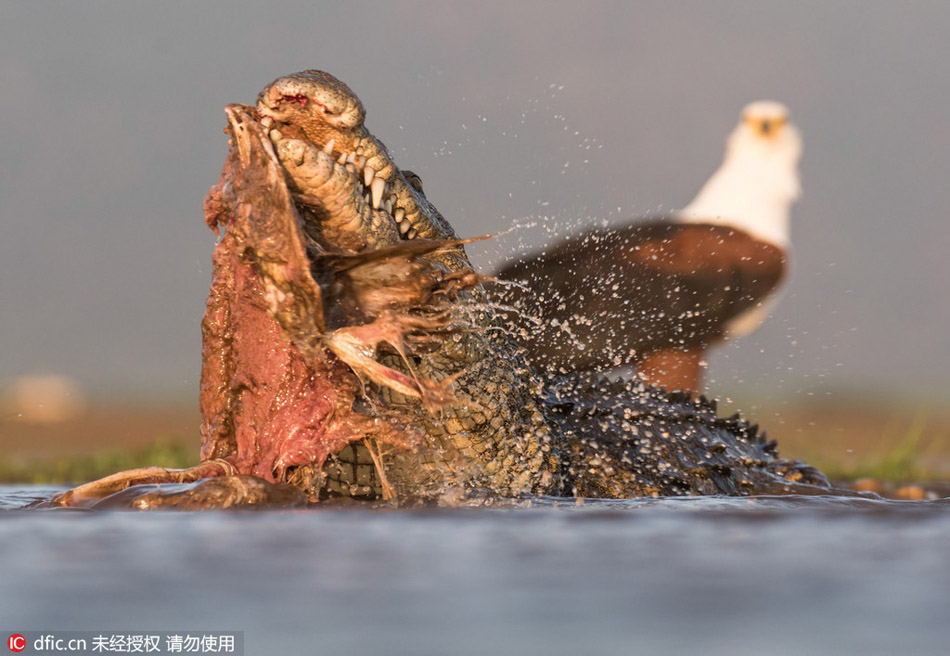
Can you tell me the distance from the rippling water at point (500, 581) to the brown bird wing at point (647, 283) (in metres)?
4.71

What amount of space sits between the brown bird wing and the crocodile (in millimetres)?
3054

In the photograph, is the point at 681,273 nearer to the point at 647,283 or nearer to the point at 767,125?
the point at 647,283

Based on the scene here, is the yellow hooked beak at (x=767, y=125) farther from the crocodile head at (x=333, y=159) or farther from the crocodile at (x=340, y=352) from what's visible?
the crocodile head at (x=333, y=159)

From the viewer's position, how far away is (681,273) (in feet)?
27.3

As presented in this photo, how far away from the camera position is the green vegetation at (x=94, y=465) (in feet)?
21.4

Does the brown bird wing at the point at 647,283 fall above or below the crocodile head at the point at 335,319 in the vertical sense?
above

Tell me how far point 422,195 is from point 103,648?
2969mm

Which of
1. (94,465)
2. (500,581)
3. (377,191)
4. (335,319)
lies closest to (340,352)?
(335,319)

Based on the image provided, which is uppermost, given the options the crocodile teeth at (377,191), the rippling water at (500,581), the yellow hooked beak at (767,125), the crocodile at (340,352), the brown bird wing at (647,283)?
the yellow hooked beak at (767,125)

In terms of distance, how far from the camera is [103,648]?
50.7 inches

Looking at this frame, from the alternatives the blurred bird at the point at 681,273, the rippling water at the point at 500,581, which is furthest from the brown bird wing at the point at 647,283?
the rippling water at the point at 500,581

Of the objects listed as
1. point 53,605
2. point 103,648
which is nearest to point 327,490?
point 53,605

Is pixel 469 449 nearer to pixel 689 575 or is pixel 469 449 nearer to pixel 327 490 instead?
pixel 327 490

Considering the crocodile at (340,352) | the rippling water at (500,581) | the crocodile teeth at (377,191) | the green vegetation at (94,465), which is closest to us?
the rippling water at (500,581)
